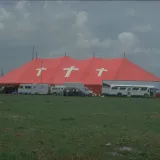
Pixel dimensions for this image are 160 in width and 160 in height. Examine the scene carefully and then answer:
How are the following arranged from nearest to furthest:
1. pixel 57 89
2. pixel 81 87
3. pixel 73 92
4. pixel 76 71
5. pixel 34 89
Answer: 1. pixel 73 92
2. pixel 81 87
3. pixel 57 89
4. pixel 34 89
5. pixel 76 71

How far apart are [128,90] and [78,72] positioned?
1023 cm

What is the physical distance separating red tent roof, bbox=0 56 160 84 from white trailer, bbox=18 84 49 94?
1.87 m

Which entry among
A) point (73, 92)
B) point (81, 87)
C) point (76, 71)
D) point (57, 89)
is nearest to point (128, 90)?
point (81, 87)

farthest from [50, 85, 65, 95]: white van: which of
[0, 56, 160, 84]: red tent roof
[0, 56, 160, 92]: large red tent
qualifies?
[0, 56, 160, 84]: red tent roof

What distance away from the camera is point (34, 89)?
63219 mm

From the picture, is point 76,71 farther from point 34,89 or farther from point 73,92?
point 34,89

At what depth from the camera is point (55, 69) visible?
67188 mm

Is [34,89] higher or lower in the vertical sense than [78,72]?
lower

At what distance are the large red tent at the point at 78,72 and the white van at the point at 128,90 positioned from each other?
1.62m

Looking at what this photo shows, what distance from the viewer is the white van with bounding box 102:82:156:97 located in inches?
2276

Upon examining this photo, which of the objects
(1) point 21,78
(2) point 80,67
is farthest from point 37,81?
(2) point 80,67

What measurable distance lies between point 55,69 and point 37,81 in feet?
12.3

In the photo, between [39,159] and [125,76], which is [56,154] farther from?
[125,76]

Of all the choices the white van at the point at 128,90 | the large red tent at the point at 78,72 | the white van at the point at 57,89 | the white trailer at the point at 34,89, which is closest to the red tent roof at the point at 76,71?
the large red tent at the point at 78,72
